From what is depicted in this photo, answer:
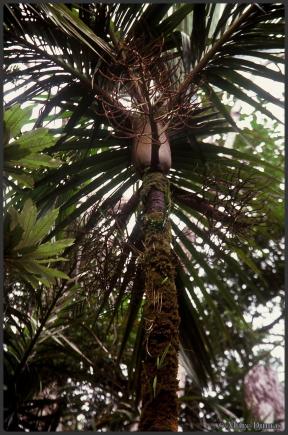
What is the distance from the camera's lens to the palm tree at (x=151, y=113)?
62.4 inches

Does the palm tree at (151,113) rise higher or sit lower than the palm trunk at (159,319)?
higher

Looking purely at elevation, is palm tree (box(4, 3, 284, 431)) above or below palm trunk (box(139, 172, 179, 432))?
above

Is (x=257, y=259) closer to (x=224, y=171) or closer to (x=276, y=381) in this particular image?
(x=276, y=381)

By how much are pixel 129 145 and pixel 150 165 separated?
0.30 meters

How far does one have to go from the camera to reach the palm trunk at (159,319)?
1.30 metres

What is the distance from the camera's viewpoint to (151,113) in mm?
1646

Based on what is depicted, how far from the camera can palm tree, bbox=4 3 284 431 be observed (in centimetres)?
158

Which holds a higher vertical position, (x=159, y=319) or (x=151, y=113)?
(x=151, y=113)

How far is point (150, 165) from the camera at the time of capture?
192 centimetres

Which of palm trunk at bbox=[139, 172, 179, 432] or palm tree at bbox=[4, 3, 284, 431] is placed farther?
palm tree at bbox=[4, 3, 284, 431]

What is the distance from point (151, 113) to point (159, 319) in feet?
2.47

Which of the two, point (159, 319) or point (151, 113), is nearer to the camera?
point (159, 319)

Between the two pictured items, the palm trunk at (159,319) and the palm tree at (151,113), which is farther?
the palm tree at (151,113)

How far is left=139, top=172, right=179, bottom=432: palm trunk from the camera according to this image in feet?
4.28
